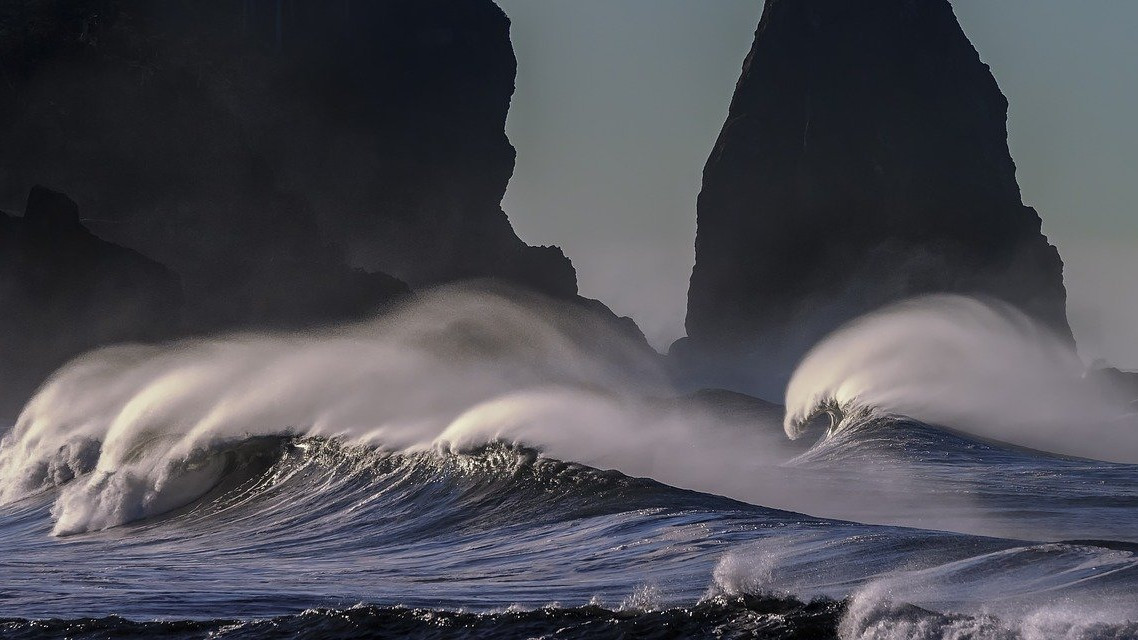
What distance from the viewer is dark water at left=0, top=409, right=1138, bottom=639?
9.40m

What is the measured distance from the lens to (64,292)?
82.0 meters

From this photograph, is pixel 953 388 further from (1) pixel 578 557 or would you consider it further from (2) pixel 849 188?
(2) pixel 849 188

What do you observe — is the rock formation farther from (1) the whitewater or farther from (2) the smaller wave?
(2) the smaller wave

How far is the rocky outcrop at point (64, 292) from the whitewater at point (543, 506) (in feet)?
137

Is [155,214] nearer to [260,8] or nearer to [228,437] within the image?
[260,8]

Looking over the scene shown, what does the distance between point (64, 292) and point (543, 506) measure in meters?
71.7

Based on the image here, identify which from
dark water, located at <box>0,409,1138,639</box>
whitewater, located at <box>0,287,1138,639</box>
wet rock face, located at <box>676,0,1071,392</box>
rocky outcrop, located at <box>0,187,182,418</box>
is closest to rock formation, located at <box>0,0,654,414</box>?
rocky outcrop, located at <box>0,187,182,418</box>

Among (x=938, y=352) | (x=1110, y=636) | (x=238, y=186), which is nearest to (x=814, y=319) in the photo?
(x=238, y=186)

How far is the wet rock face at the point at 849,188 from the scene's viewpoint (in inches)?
4542

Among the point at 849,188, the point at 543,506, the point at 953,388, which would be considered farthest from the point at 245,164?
the point at 543,506

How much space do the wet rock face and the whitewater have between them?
76.5 metres

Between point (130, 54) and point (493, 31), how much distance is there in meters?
38.5

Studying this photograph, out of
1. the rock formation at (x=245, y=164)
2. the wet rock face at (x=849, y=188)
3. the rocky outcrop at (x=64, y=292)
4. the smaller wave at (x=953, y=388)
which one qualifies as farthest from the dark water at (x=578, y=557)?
the wet rock face at (x=849, y=188)

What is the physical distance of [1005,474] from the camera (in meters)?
19.4
